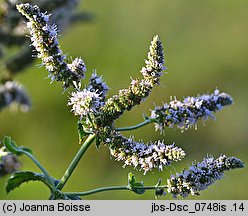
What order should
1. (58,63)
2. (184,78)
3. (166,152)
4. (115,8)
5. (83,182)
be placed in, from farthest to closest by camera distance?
(115,8) < (184,78) < (83,182) < (58,63) < (166,152)

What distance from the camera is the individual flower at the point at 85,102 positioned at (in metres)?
1.39

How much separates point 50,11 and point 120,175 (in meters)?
3.11

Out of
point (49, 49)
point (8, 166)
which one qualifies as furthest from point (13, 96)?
point (49, 49)

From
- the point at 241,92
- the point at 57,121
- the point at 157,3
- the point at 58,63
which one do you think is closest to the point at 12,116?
the point at 57,121

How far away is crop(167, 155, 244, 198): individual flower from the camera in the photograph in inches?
54.3

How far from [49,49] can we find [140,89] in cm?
→ 24

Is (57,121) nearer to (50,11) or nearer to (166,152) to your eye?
(50,11)

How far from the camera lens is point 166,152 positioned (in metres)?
1.34

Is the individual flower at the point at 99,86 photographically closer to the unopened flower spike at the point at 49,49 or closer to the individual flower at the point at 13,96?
the unopened flower spike at the point at 49,49

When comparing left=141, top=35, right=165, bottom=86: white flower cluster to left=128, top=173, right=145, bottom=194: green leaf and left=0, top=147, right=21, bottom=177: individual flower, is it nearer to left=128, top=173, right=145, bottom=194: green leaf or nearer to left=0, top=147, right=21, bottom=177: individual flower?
left=128, top=173, right=145, bottom=194: green leaf

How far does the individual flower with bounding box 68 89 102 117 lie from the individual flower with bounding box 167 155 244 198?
0.81 feet

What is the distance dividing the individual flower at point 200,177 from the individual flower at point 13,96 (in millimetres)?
1136

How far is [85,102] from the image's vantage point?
1.39 metres

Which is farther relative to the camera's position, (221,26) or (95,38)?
(221,26)
